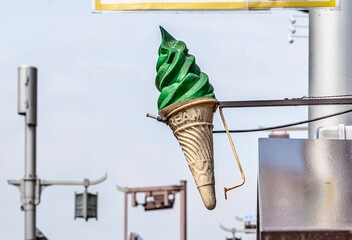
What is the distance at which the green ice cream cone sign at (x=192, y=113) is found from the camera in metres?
13.4

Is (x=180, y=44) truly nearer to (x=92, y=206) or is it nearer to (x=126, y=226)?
(x=92, y=206)

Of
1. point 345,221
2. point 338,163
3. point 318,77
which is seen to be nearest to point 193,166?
point 338,163

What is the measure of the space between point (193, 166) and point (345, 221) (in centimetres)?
316

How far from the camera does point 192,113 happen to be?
1350 centimetres

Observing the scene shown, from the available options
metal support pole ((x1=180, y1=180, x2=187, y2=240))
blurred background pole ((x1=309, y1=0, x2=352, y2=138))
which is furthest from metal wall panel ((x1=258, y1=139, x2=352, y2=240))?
metal support pole ((x1=180, y1=180, x2=187, y2=240))

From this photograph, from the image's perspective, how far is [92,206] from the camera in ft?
98.6

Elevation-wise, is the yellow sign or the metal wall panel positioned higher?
the yellow sign

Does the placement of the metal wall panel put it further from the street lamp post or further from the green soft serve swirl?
the street lamp post

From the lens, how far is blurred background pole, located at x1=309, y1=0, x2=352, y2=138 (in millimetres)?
17359

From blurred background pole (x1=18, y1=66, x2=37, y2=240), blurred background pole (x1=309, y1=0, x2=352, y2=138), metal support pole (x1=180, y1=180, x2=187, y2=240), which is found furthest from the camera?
metal support pole (x1=180, y1=180, x2=187, y2=240)

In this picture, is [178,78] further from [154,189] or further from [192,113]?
[154,189]

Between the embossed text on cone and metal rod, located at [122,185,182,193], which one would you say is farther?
metal rod, located at [122,185,182,193]

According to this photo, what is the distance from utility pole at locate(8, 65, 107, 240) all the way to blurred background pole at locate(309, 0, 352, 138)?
10.3 meters

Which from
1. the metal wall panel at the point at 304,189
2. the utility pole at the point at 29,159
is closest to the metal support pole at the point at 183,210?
the utility pole at the point at 29,159
